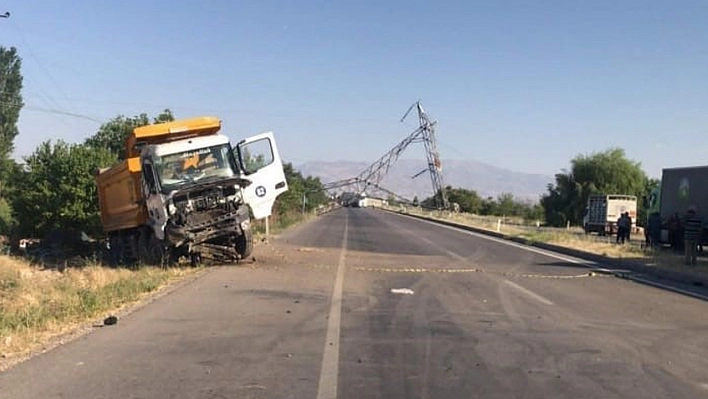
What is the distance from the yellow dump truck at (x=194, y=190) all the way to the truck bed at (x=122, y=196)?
0.03 meters

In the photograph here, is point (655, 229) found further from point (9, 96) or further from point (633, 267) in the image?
point (9, 96)

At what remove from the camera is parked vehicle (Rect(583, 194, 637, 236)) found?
170ft

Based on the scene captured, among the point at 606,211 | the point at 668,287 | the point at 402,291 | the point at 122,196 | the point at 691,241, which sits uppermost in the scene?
the point at 606,211

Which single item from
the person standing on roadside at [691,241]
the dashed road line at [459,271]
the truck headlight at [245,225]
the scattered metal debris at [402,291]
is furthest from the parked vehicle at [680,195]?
the scattered metal debris at [402,291]

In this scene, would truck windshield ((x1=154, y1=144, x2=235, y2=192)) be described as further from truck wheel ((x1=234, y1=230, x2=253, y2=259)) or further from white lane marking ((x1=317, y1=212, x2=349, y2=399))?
white lane marking ((x1=317, y1=212, x2=349, y2=399))

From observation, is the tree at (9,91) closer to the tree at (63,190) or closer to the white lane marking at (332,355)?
the tree at (63,190)

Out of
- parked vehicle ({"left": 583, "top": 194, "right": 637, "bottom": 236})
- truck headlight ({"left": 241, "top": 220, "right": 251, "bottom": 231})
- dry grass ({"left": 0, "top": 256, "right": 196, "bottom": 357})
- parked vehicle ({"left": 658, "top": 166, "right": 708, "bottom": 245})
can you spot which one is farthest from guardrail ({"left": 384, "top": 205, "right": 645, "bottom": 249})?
dry grass ({"left": 0, "top": 256, "right": 196, "bottom": 357})

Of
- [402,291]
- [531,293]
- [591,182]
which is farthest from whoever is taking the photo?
[591,182]

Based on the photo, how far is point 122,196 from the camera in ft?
69.8

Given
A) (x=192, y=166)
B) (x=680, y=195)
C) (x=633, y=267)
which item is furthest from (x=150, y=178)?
(x=680, y=195)

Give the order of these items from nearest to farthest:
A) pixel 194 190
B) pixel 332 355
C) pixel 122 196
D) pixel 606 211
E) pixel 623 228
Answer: pixel 332 355 → pixel 194 190 → pixel 122 196 → pixel 623 228 → pixel 606 211

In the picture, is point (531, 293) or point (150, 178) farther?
point (150, 178)

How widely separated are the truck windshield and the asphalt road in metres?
3.50

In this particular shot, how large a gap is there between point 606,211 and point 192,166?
39330mm
